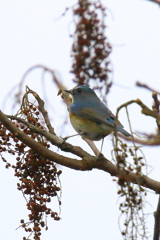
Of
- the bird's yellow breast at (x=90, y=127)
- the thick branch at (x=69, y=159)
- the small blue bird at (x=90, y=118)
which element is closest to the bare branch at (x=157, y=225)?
the thick branch at (x=69, y=159)

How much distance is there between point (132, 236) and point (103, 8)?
177 centimetres

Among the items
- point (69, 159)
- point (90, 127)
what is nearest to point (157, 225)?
point (69, 159)

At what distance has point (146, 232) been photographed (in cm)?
242

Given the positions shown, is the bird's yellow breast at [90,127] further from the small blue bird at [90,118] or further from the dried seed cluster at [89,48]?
the dried seed cluster at [89,48]

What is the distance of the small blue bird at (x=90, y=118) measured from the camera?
460 cm

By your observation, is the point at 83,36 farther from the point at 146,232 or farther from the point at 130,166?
the point at 146,232

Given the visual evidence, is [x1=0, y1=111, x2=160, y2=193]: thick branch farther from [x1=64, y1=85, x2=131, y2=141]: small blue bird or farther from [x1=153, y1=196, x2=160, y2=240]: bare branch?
[x1=64, y1=85, x2=131, y2=141]: small blue bird

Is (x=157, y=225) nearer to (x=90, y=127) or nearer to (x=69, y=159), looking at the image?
(x=69, y=159)

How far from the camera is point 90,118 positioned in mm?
4734

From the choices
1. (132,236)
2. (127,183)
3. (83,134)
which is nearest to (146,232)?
(132,236)

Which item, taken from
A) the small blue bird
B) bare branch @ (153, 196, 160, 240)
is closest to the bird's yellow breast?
the small blue bird

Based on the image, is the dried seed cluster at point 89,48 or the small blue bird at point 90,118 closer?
the dried seed cluster at point 89,48

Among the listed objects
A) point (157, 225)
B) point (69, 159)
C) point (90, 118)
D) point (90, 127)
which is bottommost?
point (157, 225)

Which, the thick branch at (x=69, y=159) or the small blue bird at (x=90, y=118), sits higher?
the small blue bird at (x=90, y=118)
